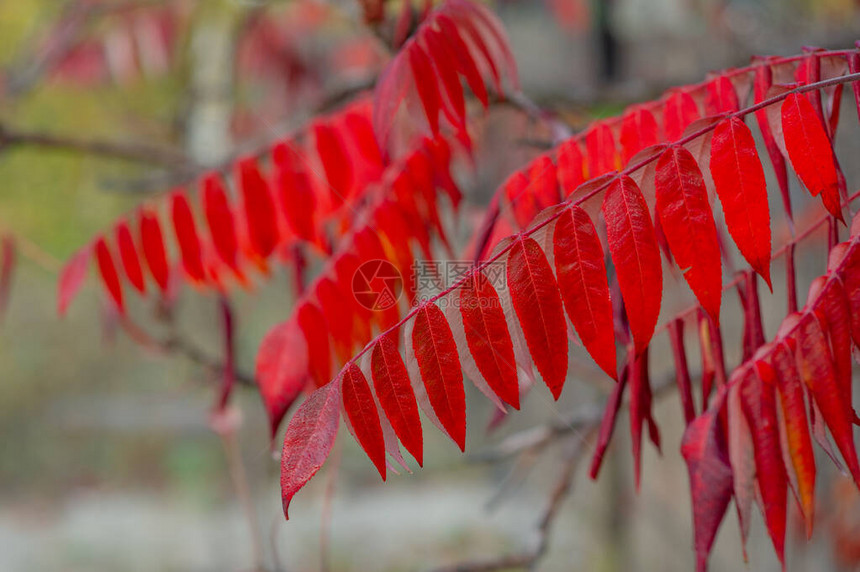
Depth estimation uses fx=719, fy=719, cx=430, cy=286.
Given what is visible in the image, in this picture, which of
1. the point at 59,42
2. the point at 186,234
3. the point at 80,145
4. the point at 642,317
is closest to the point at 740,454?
the point at 642,317

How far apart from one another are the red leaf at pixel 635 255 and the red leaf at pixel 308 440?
0.24 m

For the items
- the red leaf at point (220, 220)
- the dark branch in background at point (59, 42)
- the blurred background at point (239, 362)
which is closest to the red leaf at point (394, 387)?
the red leaf at point (220, 220)

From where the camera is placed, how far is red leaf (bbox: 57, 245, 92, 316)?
1.15 metres

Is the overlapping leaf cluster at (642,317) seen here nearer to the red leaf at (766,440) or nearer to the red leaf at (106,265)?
the red leaf at (766,440)

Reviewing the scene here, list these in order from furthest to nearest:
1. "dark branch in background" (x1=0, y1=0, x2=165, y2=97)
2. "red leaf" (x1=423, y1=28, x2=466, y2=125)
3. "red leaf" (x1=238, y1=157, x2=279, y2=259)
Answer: "dark branch in background" (x1=0, y1=0, x2=165, y2=97)
"red leaf" (x1=238, y1=157, x2=279, y2=259)
"red leaf" (x1=423, y1=28, x2=466, y2=125)

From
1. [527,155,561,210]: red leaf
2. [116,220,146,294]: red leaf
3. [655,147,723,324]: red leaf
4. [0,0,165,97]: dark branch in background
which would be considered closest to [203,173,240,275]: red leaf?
[116,220,146,294]: red leaf

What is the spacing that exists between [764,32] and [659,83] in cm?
136

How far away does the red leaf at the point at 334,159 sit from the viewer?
109cm

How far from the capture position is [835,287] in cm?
58

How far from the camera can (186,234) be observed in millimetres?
1121

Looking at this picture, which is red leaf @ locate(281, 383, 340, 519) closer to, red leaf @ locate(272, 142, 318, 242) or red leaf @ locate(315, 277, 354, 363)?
red leaf @ locate(315, 277, 354, 363)

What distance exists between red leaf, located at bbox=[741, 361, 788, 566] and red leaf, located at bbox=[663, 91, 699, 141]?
0.27 meters

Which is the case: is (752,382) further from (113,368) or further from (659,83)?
(113,368)

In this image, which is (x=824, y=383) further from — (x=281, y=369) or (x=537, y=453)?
(x=537, y=453)
